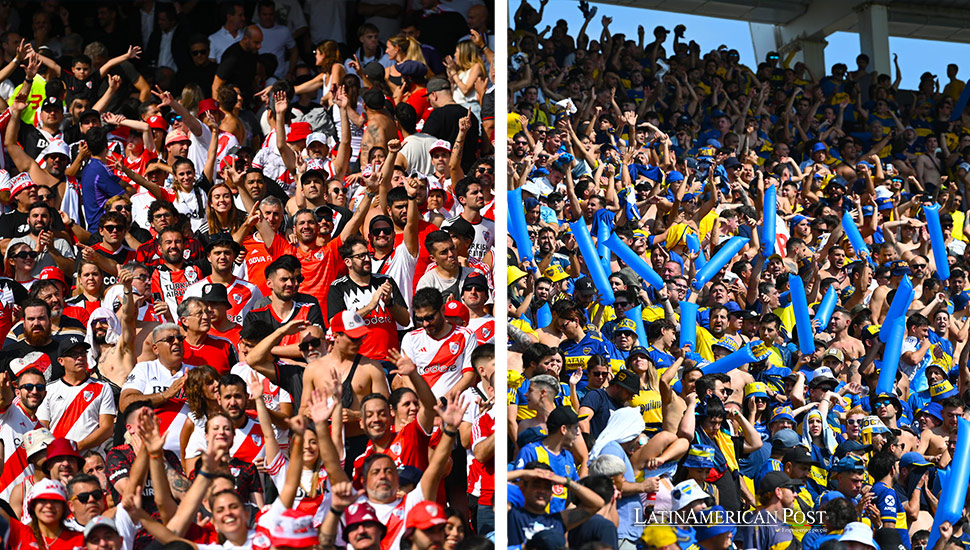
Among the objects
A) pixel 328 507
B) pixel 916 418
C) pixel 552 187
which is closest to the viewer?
pixel 328 507

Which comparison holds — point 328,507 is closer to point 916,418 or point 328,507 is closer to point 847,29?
point 916,418

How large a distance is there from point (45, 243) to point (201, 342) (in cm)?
133

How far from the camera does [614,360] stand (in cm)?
736

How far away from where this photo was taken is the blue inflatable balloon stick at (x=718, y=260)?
866cm

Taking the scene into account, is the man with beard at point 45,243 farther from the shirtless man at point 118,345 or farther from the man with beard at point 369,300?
the man with beard at point 369,300

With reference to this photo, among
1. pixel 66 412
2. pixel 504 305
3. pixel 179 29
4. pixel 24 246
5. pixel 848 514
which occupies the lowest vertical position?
pixel 848 514

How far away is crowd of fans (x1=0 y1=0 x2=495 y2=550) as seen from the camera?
6.18 metres

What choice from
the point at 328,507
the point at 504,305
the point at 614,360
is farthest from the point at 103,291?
the point at 614,360

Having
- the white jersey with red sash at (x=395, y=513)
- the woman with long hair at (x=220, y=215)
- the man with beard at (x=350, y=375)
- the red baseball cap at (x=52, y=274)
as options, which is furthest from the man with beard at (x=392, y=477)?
the red baseball cap at (x=52, y=274)

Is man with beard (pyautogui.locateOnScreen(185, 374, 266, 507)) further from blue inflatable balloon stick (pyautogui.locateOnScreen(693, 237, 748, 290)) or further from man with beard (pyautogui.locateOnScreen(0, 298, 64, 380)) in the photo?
blue inflatable balloon stick (pyautogui.locateOnScreen(693, 237, 748, 290))

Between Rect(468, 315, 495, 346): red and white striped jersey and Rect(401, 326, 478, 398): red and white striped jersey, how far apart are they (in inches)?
1.1

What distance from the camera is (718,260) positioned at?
8.81 meters

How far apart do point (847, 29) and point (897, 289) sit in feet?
12.3

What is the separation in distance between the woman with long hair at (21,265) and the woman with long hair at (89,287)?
12.2 inches
